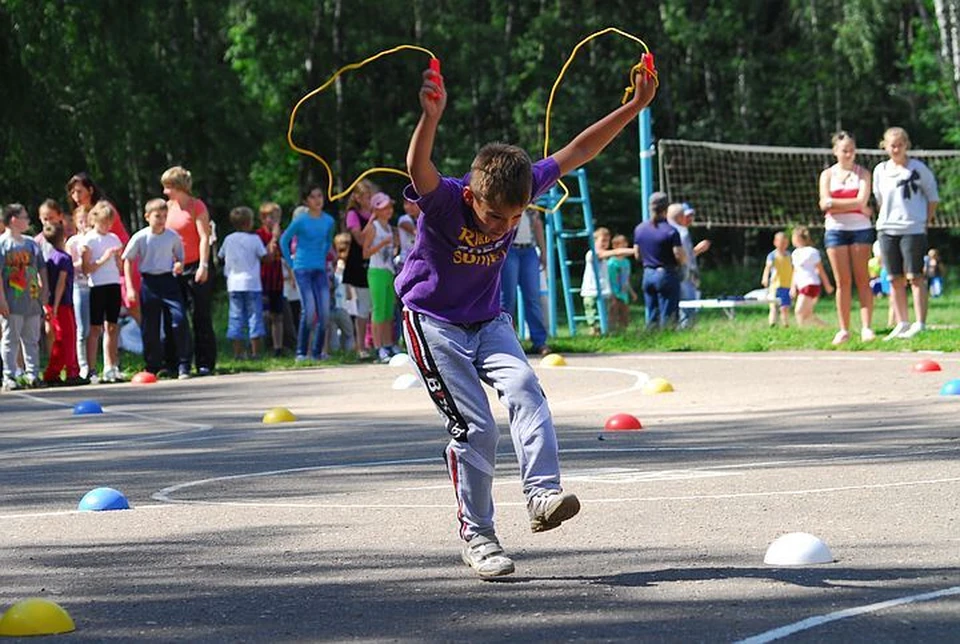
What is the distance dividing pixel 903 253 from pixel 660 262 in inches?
170

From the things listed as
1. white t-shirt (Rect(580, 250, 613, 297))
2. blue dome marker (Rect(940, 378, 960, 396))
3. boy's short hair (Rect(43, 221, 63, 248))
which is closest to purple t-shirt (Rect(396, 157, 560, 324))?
blue dome marker (Rect(940, 378, 960, 396))

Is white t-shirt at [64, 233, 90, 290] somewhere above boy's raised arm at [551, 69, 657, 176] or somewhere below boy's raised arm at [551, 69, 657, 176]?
below

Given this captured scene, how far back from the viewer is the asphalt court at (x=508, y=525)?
5.43 metres

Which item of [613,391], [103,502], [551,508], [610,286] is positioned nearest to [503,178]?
[551,508]

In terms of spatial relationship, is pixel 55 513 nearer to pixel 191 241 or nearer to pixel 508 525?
pixel 508 525

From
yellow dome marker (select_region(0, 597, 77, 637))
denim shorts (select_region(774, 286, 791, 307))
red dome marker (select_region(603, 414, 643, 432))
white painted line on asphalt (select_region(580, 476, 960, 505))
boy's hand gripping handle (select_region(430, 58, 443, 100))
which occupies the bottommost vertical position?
denim shorts (select_region(774, 286, 791, 307))

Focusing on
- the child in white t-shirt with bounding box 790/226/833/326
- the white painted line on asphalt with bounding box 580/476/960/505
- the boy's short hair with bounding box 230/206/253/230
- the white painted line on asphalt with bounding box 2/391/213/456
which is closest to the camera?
the white painted line on asphalt with bounding box 580/476/960/505

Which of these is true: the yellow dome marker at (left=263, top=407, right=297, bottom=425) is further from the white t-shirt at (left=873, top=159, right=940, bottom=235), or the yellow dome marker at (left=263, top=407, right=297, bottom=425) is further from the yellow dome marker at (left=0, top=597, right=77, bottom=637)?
the yellow dome marker at (left=0, top=597, right=77, bottom=637)

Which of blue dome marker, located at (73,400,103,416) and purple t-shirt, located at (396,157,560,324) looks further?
blue dome marker, located at (73,400,103,416)

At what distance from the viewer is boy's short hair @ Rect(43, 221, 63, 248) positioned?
17.8 m

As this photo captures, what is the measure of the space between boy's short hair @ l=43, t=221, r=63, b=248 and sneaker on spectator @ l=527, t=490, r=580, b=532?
12433 mm

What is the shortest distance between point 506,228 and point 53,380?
12.2 m

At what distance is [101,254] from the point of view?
694 inches

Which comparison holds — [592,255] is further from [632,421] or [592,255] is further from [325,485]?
[325,485]
